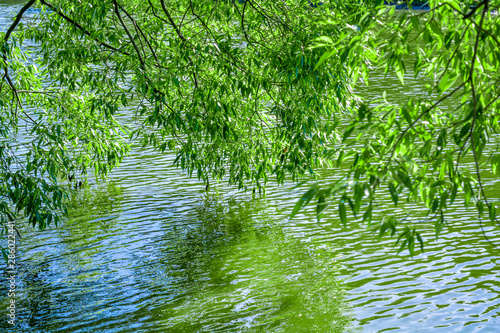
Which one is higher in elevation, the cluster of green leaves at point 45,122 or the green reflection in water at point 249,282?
the cluster of green leaves at point 45,122

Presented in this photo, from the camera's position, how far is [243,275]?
981 centimetres

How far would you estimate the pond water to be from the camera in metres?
8.16

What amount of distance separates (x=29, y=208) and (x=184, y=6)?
16.9 ft

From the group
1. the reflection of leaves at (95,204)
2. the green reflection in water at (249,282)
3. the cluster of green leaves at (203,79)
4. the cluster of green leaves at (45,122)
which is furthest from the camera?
the reflection of leaves at (95,204)

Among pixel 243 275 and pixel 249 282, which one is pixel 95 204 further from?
pixel 249 282

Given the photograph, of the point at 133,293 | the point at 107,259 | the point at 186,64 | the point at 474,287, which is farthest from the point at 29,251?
the point at 474,287

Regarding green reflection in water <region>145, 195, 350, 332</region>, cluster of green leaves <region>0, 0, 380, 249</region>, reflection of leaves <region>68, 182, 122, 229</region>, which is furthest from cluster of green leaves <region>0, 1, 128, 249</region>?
green reflection in water <region>145, 195, 350, 332</region>

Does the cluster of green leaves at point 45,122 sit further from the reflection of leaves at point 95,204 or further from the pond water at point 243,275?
the pond water at point 243,275

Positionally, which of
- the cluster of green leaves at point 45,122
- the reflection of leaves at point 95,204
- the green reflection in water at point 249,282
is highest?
the cluster of green leaves at point 45,122

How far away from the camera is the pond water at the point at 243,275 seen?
816 cm

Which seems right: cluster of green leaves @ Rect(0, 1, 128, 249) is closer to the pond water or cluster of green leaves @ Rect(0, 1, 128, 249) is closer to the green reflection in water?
the pond water

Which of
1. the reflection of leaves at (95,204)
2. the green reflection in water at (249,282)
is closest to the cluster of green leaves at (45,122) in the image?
the reflection of leaves at (95,204)

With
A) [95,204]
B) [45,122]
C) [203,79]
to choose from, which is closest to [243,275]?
[203,79]

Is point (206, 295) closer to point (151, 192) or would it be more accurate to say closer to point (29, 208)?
point (29, 208)
